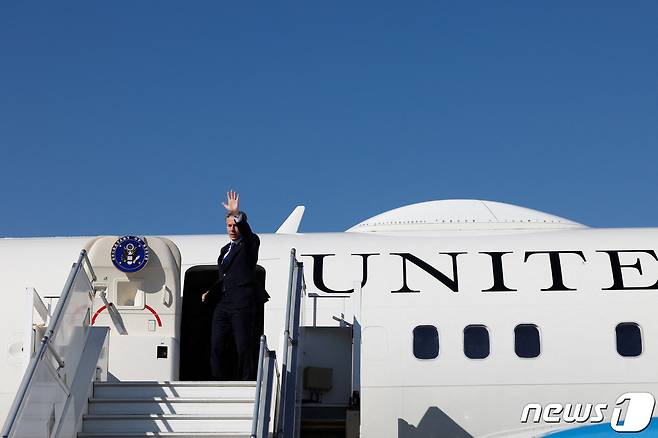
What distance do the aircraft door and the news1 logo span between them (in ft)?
14.8

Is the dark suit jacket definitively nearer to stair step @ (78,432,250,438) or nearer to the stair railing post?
stair step @ (78,432,250,438)

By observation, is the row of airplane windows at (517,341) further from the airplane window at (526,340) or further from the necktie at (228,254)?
the necktie at (228,254)

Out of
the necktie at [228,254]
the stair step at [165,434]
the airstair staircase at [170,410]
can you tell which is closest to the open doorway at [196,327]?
the necktie at [228,254]

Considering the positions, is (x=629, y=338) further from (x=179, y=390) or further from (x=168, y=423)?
A: (x=168, y=423)

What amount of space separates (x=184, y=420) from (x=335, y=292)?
3.67 metres

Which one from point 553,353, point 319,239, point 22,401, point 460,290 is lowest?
point 22,401

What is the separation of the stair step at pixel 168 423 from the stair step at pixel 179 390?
39 cm

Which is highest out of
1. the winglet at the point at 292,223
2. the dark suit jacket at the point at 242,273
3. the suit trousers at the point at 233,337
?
the winglet at the point at 292,223

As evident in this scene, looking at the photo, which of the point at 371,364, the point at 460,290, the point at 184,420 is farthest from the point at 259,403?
the point at 460,290

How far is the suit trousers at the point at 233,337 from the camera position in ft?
38.6

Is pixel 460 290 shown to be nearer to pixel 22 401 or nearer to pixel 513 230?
pixel 513 230

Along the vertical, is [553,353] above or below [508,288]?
below

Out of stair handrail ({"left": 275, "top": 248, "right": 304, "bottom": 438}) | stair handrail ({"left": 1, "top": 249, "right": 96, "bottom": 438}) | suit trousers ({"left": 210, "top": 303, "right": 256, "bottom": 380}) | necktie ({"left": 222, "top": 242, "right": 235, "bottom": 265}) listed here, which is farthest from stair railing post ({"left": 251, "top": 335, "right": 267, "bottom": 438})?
→ necktie ({"left": 222, "top": 242, "right": 235, "bottom": 265})

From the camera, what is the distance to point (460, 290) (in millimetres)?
13172
